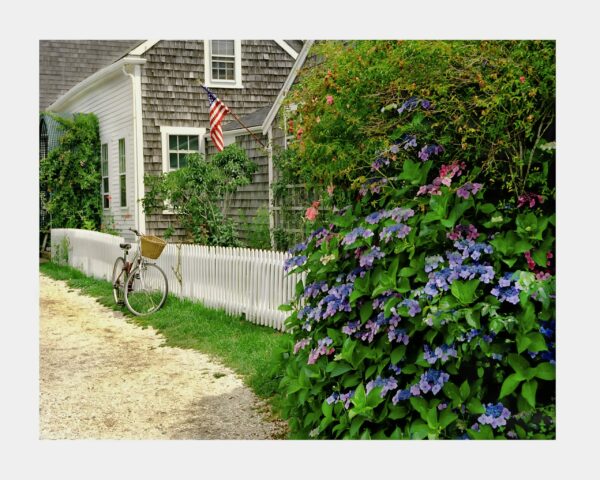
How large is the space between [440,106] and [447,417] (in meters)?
1.51

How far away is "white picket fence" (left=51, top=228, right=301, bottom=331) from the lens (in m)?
7.75

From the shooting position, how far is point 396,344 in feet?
12.2

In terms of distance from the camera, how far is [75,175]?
15.4 metres

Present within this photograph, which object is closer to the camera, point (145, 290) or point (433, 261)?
point (433, 261)

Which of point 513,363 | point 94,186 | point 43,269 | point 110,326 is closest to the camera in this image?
point 513,363

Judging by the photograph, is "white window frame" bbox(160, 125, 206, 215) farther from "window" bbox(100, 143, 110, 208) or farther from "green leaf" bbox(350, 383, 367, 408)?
"green leaf" bbox(350, 383, 367, 408)

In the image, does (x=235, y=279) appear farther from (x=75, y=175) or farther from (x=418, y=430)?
(x=75, y=175)

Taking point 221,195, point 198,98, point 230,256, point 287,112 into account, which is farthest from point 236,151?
point 287,112

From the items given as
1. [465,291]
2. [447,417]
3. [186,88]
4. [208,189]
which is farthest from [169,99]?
[447,417]

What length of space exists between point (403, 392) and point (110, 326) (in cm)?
531

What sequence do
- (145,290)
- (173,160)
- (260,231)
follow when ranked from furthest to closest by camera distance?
(173,160) → (260,231) → (145,290)

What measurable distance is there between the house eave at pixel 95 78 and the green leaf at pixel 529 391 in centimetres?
1140

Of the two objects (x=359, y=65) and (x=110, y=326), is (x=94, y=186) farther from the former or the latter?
(x=359, y=65)

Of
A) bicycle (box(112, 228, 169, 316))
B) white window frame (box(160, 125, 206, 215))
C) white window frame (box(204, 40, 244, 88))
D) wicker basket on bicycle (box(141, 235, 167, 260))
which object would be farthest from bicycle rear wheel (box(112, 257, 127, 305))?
white window frame (box(204, 40, 244, 88))
